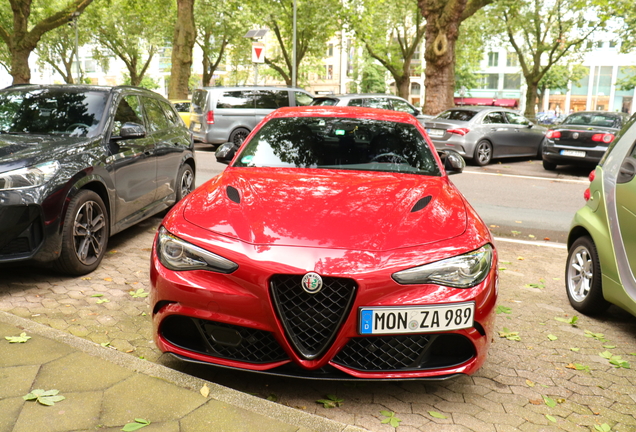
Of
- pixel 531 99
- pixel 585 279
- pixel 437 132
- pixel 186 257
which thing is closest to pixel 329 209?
pixel 186 257

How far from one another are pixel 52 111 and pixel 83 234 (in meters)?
1.49

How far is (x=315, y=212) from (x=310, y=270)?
22.5 inches

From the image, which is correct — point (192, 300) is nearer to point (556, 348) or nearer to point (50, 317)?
point (50, 317)

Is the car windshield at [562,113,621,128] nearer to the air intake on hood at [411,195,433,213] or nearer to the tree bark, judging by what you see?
the tree bark

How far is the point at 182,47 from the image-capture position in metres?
24.4

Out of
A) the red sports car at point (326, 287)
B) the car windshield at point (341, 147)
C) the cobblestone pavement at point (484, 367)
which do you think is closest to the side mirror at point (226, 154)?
the car windshield at point (341, 147)

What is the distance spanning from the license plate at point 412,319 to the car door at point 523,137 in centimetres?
1437

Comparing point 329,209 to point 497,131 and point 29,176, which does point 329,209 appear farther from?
point 497,131

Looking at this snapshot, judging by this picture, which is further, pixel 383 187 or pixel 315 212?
pixel 383 187

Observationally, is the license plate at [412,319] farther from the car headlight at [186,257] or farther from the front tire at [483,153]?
the front tire at [483,153]

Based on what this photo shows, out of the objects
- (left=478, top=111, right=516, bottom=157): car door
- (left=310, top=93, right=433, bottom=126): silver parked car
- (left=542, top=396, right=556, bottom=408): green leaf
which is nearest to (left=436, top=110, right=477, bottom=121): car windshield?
(left=478, top=111, right=516, bottom=157): car door

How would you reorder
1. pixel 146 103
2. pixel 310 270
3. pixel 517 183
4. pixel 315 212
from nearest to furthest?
pixel 310 270
pixel 315 212
pixel 146 103
pixel 517 183

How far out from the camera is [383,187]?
3996 mm

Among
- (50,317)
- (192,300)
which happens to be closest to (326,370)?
(192,300)
